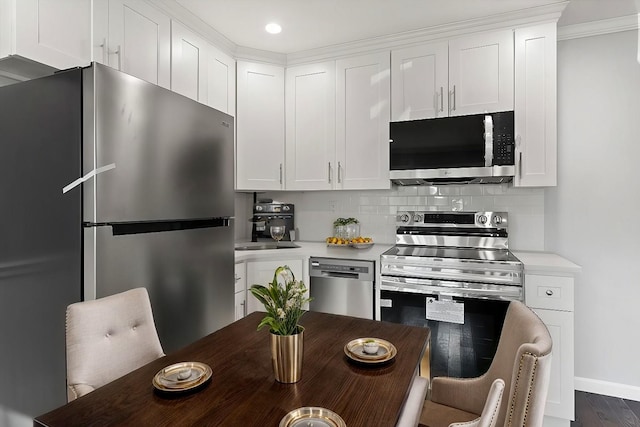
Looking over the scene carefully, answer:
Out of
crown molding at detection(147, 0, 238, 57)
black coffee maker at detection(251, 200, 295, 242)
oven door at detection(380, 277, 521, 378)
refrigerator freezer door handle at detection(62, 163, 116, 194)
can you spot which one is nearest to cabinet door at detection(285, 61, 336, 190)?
black coffee maker at detection(251, 200, 295, 242)

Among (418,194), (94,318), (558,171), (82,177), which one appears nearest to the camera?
(94,318)

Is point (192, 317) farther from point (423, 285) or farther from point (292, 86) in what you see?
point (292, 86)

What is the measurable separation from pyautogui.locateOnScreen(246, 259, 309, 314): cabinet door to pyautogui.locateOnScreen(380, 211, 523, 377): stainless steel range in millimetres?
669

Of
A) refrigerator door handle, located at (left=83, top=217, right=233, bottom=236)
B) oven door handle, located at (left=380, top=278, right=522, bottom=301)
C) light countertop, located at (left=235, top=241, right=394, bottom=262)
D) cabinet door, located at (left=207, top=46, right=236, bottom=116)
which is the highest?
cabinet door, located at (left=207, top=46, right=236, bottom=116)

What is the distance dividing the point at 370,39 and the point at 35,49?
7.17ft

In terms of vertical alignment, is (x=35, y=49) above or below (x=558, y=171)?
above

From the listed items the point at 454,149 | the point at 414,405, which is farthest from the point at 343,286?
the point at 414,405

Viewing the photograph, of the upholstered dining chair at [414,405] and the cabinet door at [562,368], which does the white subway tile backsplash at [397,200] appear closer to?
the cabinet door at [562,368]

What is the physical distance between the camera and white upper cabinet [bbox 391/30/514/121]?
2521 millimetres

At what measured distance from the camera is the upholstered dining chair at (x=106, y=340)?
1.20m

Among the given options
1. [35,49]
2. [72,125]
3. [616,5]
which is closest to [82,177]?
[72,125]

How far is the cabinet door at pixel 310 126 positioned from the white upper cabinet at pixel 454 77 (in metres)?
0.56

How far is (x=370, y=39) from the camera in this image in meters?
2.86

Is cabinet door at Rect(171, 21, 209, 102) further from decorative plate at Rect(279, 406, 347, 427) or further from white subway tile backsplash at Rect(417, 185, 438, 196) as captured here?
decorative plate at Rect(279, 406, 347, 427)
